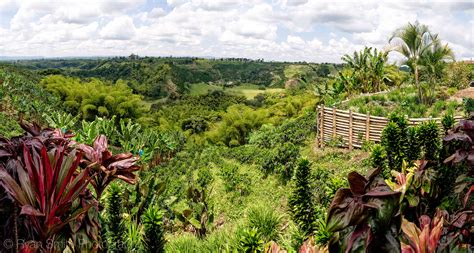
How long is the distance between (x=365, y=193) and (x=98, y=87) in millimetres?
40195

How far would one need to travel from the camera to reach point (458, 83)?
17031mm

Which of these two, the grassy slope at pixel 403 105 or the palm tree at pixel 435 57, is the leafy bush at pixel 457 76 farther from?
the palm tree at pixel 435 57

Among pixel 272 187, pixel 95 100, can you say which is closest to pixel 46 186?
pixel 272 187

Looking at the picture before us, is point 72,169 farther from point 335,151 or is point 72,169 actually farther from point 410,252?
point 335,151

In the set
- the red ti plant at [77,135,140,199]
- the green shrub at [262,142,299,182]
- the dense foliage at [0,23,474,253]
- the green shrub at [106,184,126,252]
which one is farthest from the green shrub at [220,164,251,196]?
the red ti plant at [77,135,140,199]

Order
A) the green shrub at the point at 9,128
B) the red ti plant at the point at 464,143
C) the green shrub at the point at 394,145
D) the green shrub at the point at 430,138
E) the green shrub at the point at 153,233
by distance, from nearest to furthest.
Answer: the red ti plant at the point at 464,143 → the green shrub at the point at 153,233 → the green shrub at the point at 430,138 → the green shrub at the point at 394,145 → the green shrub at the point at 9,128

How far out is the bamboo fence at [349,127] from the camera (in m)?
10.4

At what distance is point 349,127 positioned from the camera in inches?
429

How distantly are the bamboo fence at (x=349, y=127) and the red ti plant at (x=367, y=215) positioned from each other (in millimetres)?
9047

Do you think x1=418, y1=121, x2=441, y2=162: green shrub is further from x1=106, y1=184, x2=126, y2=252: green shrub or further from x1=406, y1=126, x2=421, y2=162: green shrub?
x1=106, y1=184, x2=126, y2=252: green shrub

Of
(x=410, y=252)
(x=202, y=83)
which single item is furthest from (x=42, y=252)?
(x=202, y=83)

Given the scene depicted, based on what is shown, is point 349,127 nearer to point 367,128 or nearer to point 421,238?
point 367,128

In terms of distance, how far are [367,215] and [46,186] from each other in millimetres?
1605

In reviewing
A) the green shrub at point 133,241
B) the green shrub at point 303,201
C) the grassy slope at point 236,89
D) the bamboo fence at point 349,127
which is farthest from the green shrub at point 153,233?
the grassy slope at point 236,89
